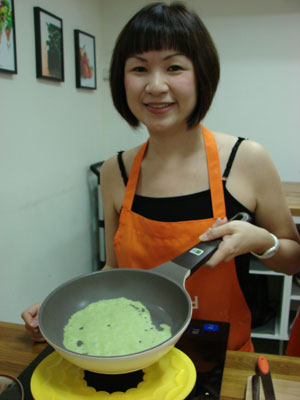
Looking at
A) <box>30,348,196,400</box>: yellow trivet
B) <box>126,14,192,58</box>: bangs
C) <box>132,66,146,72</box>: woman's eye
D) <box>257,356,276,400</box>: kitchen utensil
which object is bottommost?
<box>30,348,196,400</box>: yellow trivet

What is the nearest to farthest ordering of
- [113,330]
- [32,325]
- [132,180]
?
1. [113,330]
2. [32,325]
3. [132,180]

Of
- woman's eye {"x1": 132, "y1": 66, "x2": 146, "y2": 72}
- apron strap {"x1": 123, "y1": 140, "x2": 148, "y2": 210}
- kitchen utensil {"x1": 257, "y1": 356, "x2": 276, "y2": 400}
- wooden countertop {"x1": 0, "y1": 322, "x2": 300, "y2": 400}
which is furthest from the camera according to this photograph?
apron strap {"x1": 123, "y1": 140, "x2": 148, "y2": 210}

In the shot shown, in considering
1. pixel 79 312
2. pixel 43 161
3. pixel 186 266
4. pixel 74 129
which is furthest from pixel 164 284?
pixel 74 129

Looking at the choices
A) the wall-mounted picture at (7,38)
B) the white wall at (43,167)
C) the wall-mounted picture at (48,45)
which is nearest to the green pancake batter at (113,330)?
the white wall at (43,167)

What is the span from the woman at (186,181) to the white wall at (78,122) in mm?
749

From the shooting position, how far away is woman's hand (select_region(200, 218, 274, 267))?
88 cm

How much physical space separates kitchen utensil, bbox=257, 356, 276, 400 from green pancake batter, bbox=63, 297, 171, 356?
7.8 inches

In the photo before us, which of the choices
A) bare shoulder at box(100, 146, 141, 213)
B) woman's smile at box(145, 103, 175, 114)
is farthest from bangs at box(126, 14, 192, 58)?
bare shoulder at box(100, 146, 141, 213)

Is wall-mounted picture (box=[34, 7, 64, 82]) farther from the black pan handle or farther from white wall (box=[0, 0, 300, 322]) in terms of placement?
the black pan handle

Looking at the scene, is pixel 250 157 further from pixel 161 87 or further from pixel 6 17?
pixel 6 17

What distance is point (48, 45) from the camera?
1950 millimetres

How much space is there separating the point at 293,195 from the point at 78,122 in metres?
1.51

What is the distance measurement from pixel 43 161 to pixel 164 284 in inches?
54.7

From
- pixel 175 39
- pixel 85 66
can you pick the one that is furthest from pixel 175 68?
pixel 85 66
